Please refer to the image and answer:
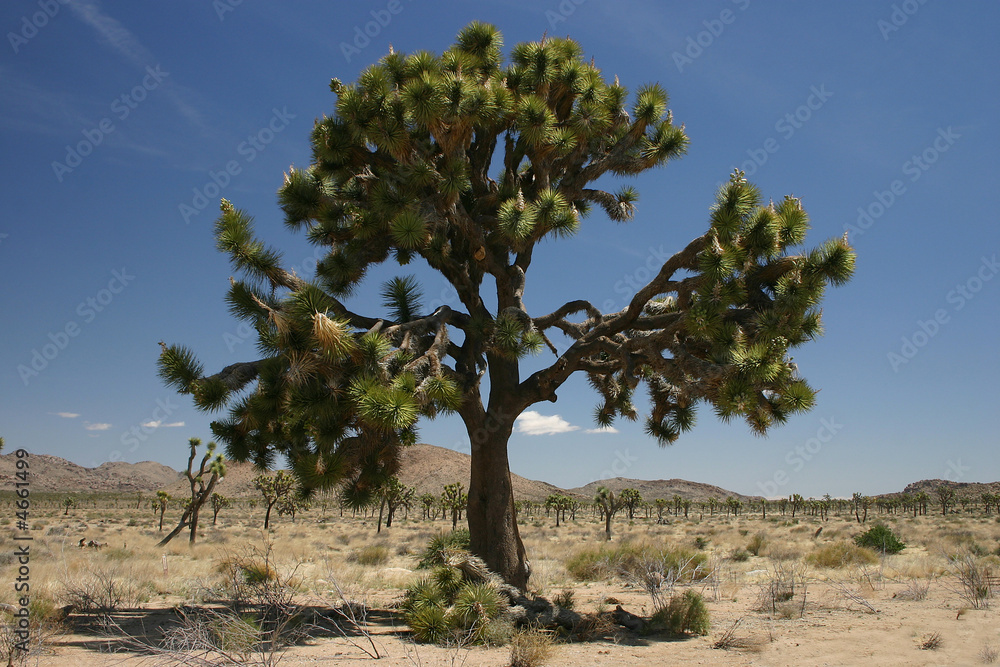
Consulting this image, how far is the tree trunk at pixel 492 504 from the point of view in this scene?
8125 millimetres

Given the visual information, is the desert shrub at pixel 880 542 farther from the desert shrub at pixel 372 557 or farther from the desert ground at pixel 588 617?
the desert shrub at pixel 372 557

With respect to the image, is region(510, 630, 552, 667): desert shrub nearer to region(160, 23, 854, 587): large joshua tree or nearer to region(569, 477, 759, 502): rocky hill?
region(160, 23, 854, 587): large joshua tree

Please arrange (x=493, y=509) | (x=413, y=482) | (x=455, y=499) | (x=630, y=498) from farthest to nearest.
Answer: (x=413, y=482)
(x=630, y=498)
(x=455, y=499)
(x=493, y=509)

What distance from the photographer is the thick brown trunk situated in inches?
320

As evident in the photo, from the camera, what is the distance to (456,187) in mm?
7551

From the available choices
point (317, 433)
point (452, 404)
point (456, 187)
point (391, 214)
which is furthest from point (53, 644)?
point (456, 187)

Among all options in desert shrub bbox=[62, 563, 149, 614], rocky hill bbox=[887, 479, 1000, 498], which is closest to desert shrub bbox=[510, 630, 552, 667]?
desert shrub bbox=[62, 563, 149, 614]

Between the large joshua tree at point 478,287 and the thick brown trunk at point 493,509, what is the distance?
0.10 feet

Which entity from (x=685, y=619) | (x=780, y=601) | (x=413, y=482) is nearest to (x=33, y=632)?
(x=685, y=619)

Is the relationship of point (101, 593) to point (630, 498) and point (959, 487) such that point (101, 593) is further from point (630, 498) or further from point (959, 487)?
point (959, 487)

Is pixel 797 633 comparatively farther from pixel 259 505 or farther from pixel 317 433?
pixel 259 505

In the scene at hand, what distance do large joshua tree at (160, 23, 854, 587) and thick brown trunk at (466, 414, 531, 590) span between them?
0.03 m

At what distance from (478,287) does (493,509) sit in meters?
3.13

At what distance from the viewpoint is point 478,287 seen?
29.7ft
